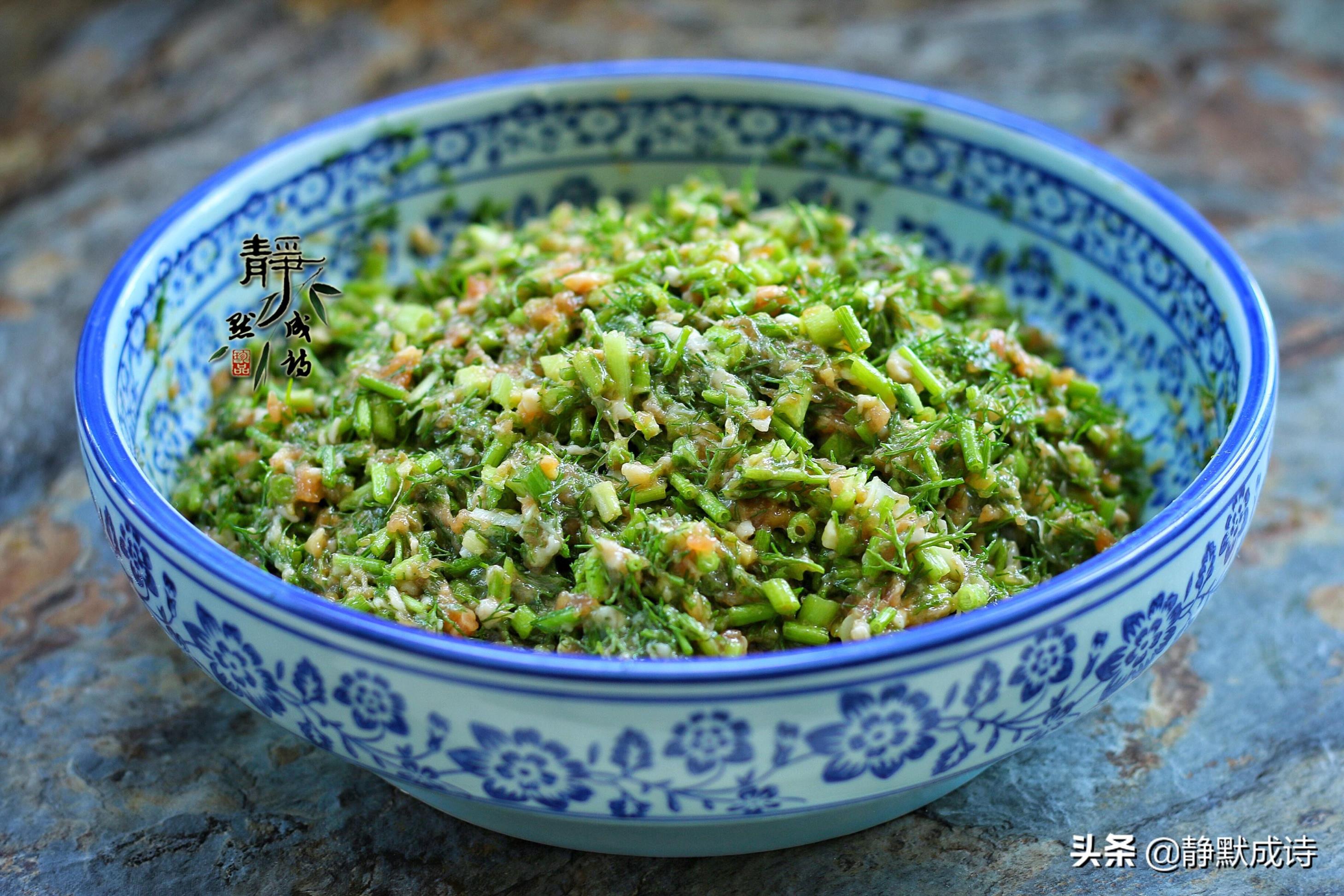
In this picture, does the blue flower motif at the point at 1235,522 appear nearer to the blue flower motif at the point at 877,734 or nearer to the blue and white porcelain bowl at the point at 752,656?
the blue and white porcelain bowl at the point at 752,656

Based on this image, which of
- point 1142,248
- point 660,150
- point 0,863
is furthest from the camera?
point 660,150

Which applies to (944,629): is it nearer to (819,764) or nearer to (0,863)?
(819,764)

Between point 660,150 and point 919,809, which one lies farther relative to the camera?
point 660,150

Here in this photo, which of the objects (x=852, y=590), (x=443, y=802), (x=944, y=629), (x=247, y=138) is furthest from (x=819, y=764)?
(x=247, y=138)

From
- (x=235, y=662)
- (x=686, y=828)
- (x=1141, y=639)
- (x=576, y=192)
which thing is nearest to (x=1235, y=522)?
(x=1141, y=639)

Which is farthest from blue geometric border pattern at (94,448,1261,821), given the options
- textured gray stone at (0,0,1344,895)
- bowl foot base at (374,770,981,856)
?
textured gray stone at (0,0,1344,895)

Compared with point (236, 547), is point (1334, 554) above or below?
above

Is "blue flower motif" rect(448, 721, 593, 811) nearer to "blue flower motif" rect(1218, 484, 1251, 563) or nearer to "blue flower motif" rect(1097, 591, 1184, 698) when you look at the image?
"blue flower motif" rect(1097, 591, 1184, 698)
